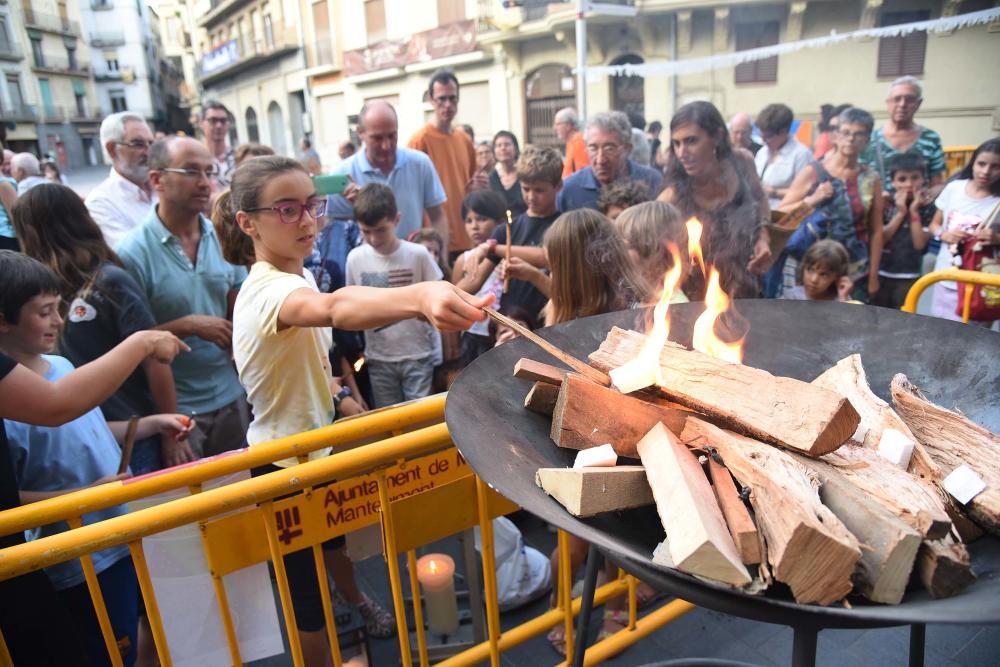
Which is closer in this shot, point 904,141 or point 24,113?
Result: point 904,141

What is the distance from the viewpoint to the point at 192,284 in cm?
291

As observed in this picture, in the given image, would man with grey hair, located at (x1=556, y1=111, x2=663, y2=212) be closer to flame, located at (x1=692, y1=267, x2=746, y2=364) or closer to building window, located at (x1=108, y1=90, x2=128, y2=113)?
flame, located at (x1=692, y1=267, x2=746, y2=364)

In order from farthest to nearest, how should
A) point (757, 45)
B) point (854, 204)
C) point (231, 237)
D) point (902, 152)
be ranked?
1. point (757, 45)
2. point (902, 152)
3. point (854, 204)
4. point (231, 237)

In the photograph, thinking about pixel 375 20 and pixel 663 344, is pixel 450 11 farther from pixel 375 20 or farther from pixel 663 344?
pixel 663 344

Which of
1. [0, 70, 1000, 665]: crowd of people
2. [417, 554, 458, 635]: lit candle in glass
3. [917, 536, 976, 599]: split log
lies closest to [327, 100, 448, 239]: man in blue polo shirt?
[0, 70, 1000, 665]: crowd of people

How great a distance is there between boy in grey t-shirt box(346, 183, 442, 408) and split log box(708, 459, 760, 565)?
8.04 ft

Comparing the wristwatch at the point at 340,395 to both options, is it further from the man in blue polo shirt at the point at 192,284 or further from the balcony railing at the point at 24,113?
the balcony railing at the point at 24,113

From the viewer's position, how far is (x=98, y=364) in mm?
1829

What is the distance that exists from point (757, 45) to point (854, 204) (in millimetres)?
11267

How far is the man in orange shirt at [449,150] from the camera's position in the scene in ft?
16.8

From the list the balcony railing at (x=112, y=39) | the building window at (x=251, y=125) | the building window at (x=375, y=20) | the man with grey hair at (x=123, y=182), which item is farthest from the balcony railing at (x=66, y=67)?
the man with grey hair at (x=123, y=182)

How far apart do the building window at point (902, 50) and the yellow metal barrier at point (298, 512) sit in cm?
1391

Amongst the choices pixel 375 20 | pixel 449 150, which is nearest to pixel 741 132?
pixel 449 150

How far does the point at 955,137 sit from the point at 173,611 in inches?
577
